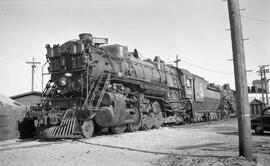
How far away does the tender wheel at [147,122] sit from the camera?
57.0 ft

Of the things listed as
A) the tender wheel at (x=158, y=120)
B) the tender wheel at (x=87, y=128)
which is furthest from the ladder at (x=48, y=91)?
the tender wheel at (x=158, y=120)

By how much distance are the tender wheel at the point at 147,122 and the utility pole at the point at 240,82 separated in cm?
968

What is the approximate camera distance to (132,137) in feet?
42.8

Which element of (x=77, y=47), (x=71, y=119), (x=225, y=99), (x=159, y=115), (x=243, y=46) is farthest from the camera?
(x=225, y=99)

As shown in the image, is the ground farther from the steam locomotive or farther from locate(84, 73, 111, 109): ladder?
locate(84, 73, 111, 109): ladder

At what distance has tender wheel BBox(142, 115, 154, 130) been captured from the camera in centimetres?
1736

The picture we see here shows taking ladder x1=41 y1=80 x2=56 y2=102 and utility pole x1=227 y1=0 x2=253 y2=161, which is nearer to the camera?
utility pole x1=227 y1=0 x2=253 y2=161

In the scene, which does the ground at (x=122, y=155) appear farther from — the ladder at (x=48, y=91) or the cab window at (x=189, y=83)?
the cab window at (x=189, y=83)

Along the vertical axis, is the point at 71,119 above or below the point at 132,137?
above

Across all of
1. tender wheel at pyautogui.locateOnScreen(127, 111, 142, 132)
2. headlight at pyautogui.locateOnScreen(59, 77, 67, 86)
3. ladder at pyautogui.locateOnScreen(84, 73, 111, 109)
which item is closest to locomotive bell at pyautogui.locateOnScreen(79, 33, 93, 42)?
ladder at pyautogui.locateOnScreen(84, 73, 111, 109)

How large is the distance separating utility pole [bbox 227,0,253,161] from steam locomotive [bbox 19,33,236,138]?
6.71 m

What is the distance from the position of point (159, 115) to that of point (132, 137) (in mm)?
6226

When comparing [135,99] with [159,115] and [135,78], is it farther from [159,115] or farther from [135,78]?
[159,115]

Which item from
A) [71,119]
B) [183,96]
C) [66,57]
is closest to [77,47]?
[66,57]
